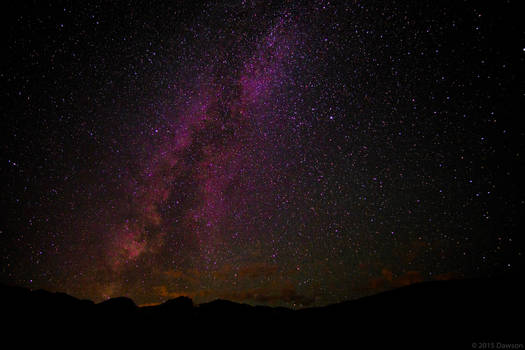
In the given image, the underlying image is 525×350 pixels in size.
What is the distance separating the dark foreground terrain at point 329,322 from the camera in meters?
8.51

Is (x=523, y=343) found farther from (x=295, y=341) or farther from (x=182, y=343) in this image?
(x=182, y=343)

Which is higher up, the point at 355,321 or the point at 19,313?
the point at 19,313

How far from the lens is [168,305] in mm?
22453

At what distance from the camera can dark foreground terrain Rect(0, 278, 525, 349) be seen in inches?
335

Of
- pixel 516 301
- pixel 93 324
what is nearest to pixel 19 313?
pixel 93 324

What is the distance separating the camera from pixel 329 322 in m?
13.7

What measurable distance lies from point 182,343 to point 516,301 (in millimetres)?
16500

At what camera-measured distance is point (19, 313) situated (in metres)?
15.1

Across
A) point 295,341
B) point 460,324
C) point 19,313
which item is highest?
point 19,313

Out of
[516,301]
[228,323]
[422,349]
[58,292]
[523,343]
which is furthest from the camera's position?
[58,292]

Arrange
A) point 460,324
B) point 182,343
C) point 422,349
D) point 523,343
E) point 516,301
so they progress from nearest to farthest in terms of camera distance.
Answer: point 523,343 < point 422,349 < point 460,324 < point 516,301 < point 182,343

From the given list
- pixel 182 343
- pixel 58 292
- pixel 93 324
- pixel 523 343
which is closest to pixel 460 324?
pixel 523 343

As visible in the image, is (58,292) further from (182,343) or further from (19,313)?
(182,343)

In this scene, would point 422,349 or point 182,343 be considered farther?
point 182,343
